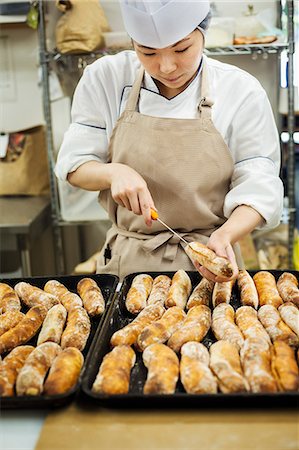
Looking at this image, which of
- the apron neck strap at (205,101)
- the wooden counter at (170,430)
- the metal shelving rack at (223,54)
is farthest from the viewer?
the metal shelving rack at (223,54)

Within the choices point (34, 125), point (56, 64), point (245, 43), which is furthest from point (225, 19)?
point (34, 125)

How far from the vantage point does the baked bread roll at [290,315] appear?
1.36 m

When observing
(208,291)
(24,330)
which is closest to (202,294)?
(208,291)

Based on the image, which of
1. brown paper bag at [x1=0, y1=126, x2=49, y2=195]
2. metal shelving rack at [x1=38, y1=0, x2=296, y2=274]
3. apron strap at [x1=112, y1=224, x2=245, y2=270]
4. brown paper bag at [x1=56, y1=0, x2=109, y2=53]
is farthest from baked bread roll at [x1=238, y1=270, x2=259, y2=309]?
brown paper bag at [x1=0, y1=126, x2=49, y2=195]

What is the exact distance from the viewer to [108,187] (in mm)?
1832

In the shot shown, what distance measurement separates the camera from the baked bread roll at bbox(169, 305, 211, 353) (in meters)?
1.32

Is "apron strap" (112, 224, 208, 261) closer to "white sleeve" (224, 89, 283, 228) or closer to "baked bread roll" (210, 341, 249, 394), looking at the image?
"white sleeve" (224, 89, 283, 228)

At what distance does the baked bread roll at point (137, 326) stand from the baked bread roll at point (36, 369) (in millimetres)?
136

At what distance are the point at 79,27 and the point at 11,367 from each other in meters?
2.16

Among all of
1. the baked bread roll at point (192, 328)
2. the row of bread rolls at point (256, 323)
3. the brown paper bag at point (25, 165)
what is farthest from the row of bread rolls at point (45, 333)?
the brown paper bag at point (25, 165)

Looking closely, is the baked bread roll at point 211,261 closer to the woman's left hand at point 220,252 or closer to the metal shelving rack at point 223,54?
A: the woman's left hand at point 220,252

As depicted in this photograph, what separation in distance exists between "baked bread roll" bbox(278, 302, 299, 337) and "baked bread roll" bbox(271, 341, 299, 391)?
11 cm

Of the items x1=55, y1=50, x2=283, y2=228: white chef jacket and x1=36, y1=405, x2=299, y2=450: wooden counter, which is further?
x1=55, y1=50, x2=283, y2=228: white chef jacket

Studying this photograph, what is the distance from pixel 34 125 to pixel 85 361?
2.52 meters
